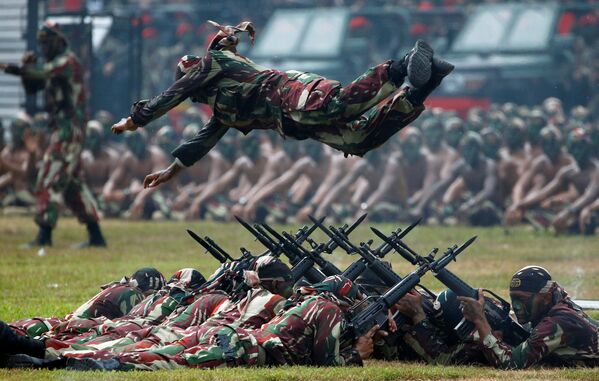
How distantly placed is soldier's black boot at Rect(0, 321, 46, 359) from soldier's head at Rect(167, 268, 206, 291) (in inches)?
58.0

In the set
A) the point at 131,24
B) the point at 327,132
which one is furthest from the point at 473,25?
the point at 327,132

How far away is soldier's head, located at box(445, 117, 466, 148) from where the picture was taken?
2609 centimetres

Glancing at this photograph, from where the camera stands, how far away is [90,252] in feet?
61.2

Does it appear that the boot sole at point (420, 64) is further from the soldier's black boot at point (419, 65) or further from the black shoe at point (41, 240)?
the black shoe at point (41, 240)

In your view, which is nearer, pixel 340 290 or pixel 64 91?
pixel 340 290

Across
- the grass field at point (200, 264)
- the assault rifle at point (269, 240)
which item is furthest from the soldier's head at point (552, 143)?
the assault rifle at point (269, 240)

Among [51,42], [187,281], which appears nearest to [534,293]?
[187,281]

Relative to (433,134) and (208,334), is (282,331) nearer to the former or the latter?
(208,334)

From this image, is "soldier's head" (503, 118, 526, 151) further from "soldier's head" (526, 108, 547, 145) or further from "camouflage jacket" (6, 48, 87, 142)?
"camouflage jacket" (6, 48, 87, 142)

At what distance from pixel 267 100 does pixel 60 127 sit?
8.12 m

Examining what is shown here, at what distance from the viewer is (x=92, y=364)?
913cm

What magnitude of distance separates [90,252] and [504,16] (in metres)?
16.3

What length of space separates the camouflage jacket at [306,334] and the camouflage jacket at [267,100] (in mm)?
1440

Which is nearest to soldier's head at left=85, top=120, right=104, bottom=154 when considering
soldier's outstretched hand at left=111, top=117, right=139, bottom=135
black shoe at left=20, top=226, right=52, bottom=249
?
black shoe at left=20, top=226, right=52, bottom=249
